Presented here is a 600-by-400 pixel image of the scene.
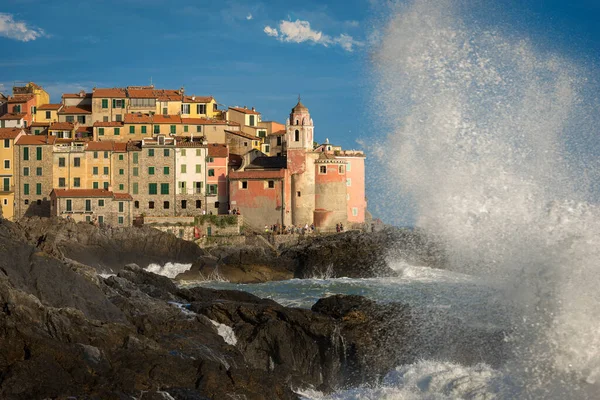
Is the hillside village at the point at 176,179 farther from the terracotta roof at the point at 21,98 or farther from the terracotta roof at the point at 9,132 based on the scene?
the terracotta roof at the point at 21,98

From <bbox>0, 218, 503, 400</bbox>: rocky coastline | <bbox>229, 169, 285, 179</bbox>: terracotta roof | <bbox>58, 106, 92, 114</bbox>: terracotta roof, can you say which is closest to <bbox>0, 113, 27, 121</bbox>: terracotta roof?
<bbox>58, 106, 92, 114</bbox>: terracotta roof

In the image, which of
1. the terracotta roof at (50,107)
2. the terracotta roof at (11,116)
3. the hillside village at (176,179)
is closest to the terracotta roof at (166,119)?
the hillside village at (176,179)

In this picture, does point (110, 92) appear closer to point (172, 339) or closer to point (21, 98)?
point (21, 98)

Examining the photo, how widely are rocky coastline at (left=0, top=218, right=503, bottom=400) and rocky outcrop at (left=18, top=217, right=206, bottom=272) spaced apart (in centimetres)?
1302

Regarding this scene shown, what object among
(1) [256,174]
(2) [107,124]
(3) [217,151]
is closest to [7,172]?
(2) [107,124]

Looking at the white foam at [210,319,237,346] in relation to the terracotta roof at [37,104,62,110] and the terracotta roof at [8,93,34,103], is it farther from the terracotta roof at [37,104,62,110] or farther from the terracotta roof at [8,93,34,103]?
the terracotta roof at [8,93,34,103]

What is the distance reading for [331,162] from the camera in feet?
222

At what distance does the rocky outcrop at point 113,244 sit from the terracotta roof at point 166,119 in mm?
13259

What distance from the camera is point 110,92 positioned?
7731cm

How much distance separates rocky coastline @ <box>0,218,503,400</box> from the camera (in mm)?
23953

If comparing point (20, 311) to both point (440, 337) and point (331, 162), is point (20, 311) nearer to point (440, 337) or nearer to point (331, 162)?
point (440, 337)

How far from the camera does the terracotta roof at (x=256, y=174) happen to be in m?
67.0

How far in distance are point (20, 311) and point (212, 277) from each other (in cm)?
2986

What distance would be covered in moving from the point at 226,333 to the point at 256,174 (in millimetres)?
35341
